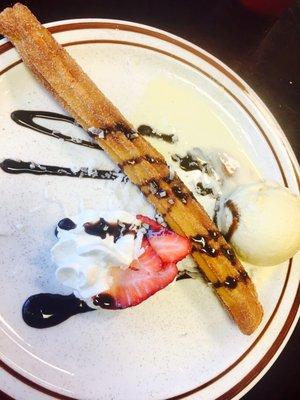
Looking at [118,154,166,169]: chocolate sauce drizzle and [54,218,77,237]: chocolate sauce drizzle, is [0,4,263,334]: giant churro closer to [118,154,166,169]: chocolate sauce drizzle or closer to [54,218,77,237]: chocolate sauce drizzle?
[118,154,166,169]: chocolate sauce drizzle

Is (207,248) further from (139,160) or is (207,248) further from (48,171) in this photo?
(48,171)

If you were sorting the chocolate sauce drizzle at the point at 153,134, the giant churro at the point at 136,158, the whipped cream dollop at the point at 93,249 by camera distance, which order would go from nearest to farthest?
1. the whipped cream dollop at the point at 93,249
2. the giant churro at the point at 136,158
3. the chocolate sauce drizzle at the point at 153,134

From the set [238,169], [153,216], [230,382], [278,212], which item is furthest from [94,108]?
[230,382]

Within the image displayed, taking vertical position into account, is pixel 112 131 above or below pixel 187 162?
above

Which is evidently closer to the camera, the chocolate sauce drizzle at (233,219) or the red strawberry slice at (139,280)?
the red strawberry slice at (139,280)

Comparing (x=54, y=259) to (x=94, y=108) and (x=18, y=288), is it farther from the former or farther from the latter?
(x=94, y=108)

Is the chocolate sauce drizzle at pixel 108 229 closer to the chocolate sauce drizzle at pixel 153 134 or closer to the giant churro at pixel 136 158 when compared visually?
the giant churro at pixel 136 158

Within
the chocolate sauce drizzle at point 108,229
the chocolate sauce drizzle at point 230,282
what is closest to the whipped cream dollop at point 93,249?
the chocolate sauce drizzle at point 108,229

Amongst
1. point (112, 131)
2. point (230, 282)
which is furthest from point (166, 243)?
point (112, 131)

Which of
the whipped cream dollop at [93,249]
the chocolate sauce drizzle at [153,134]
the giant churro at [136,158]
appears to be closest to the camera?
the whipped cream dollop at [93,249]

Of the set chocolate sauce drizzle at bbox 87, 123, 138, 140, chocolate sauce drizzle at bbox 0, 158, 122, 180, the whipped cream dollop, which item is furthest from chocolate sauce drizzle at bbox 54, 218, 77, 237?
chocolate sauce drizzle at bbox 87, 123, 138, 140
